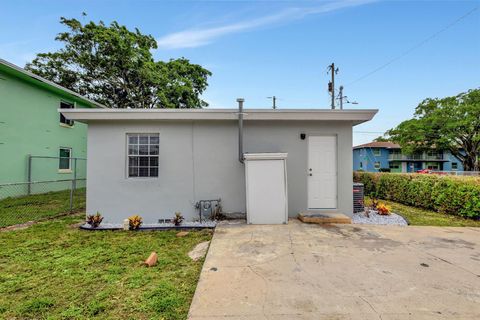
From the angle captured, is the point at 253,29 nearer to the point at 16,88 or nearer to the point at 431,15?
the point at 431,15

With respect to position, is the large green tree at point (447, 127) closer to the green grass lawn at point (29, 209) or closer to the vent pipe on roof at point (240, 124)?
the vent pipe on roof at point (240, 124)

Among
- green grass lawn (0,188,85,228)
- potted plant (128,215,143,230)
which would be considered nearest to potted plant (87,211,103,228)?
potted plant (128,215,143,230)

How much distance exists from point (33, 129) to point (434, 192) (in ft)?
53.8

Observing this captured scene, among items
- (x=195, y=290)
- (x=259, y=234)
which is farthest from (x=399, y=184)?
(x=195, y=290)

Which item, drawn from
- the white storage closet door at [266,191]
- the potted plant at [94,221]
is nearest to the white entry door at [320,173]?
the white storage closet door at [266,191]

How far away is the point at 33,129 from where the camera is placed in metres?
10.3

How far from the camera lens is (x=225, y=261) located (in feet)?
10.6

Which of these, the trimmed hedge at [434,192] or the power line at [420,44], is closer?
the trimmed hedge at [434,192]

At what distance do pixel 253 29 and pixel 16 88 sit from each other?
10628 mm

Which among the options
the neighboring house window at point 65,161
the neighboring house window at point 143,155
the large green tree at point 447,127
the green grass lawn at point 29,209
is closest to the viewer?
the neighboring house window at point 143,155

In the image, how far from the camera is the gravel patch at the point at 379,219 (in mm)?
5560

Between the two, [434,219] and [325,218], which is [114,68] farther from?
[434,219]

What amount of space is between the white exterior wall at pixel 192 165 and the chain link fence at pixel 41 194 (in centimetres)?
134

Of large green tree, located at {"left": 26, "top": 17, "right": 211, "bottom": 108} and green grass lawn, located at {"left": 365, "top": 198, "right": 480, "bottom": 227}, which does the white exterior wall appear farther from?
large green tree, located at {"left": 26, "top": 17, "right": 211, "bottom": 108}
